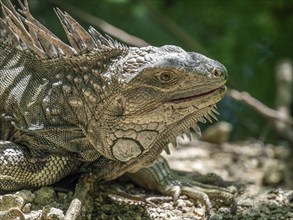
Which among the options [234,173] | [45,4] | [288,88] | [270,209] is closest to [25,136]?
[270,209]

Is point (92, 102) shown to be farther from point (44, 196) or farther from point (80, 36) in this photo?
point (44, 196)

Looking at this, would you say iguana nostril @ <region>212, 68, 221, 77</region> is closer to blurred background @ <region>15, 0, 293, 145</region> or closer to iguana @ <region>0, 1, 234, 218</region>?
iguana @ <region>0, 1, 234, 218</region>

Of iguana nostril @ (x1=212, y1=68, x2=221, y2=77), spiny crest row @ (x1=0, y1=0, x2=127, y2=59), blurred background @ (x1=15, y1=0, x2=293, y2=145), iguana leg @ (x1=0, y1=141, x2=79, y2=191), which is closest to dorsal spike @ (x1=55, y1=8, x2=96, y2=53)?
spiny crest row @ (x1=0, y1=0, x2=127, y2=59)

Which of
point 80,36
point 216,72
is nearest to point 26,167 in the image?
point 80,36

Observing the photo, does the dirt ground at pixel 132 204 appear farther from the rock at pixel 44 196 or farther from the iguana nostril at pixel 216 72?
the iguana nostril at pixel 216 72

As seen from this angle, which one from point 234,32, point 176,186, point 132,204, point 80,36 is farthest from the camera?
point 234,32

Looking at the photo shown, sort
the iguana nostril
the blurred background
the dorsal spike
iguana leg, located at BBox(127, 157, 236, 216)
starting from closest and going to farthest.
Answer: the iguana nostril → the dorsal spike → iguana leg, located at BBox(127, 157, 236, 216) → the blurred background

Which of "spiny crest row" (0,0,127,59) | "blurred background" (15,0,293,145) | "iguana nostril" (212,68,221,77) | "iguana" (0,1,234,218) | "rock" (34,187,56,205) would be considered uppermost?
"blurred background" (15,0,293,145)
